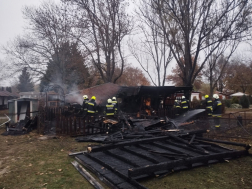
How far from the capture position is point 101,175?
16.4 feet

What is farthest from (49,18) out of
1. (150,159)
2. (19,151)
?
(150,159)

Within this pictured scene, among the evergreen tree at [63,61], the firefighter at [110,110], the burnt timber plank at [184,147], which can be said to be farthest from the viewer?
the evergreen tree at [63,61]

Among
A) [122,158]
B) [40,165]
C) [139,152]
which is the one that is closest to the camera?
[122,158]

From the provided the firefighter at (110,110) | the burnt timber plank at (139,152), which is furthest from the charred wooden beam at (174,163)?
the firefighter at (110,110)

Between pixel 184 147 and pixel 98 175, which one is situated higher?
pixel 184 147

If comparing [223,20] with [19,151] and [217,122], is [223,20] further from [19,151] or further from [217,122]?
[19,151]

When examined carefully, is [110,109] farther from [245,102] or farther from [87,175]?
[245,102]

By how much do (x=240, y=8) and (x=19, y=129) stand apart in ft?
47.4

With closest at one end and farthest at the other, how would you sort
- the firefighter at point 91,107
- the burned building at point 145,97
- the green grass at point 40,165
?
the green grass at point 40,165
the firefighter at point 91,107
the burned building at point 145,97

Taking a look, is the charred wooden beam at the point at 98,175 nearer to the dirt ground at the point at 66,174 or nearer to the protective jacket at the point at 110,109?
the dirt ground at the point at 66,174

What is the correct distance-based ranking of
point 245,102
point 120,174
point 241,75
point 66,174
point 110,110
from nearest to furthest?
point 120,174 → point 66,174 → point 110,110 → point 245,102 → point 241,75

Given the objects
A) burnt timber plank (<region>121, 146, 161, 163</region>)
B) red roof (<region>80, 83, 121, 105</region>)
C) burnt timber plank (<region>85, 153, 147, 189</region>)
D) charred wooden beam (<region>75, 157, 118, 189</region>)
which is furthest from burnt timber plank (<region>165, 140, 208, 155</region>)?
red roof (<region>80, 83, 121, 105</region>)

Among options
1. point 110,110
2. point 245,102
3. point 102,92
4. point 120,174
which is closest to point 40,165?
point 120,174

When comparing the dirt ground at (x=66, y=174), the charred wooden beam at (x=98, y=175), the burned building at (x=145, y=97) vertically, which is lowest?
the dirt ground at (x=66, y=174)
